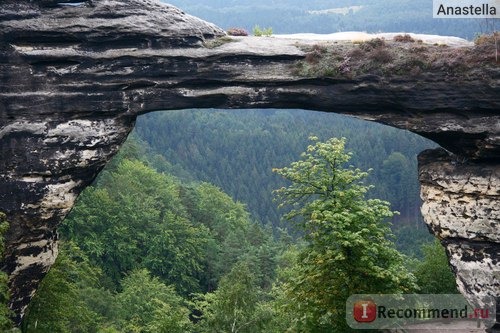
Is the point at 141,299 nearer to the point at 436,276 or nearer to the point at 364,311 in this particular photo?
the point at 436,276

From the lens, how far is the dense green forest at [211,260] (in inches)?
1061

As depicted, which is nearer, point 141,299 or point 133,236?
point 141,299

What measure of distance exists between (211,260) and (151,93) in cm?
3920

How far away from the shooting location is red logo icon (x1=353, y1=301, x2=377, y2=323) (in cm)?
2653

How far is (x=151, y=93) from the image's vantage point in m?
25.1

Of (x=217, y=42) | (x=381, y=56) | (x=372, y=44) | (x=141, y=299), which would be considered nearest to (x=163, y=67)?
(x=217, y=42)

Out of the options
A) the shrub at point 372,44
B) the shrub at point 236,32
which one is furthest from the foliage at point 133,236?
the shrub at point 372,44

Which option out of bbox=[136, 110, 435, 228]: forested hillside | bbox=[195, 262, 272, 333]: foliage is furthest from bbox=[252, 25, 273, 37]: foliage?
bbox=[136, 110, 435, 228]: forested hillside

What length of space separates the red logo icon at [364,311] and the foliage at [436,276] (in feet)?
30.1

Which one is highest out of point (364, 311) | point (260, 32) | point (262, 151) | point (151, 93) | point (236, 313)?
point (260, 32)

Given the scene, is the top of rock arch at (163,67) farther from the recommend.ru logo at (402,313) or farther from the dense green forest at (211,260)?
the recommend.ru logo at (402,313)

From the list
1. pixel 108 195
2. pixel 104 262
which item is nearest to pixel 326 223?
pixel 104 262

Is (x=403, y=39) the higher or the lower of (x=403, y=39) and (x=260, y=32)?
the lower

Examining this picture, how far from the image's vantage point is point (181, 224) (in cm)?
6141
